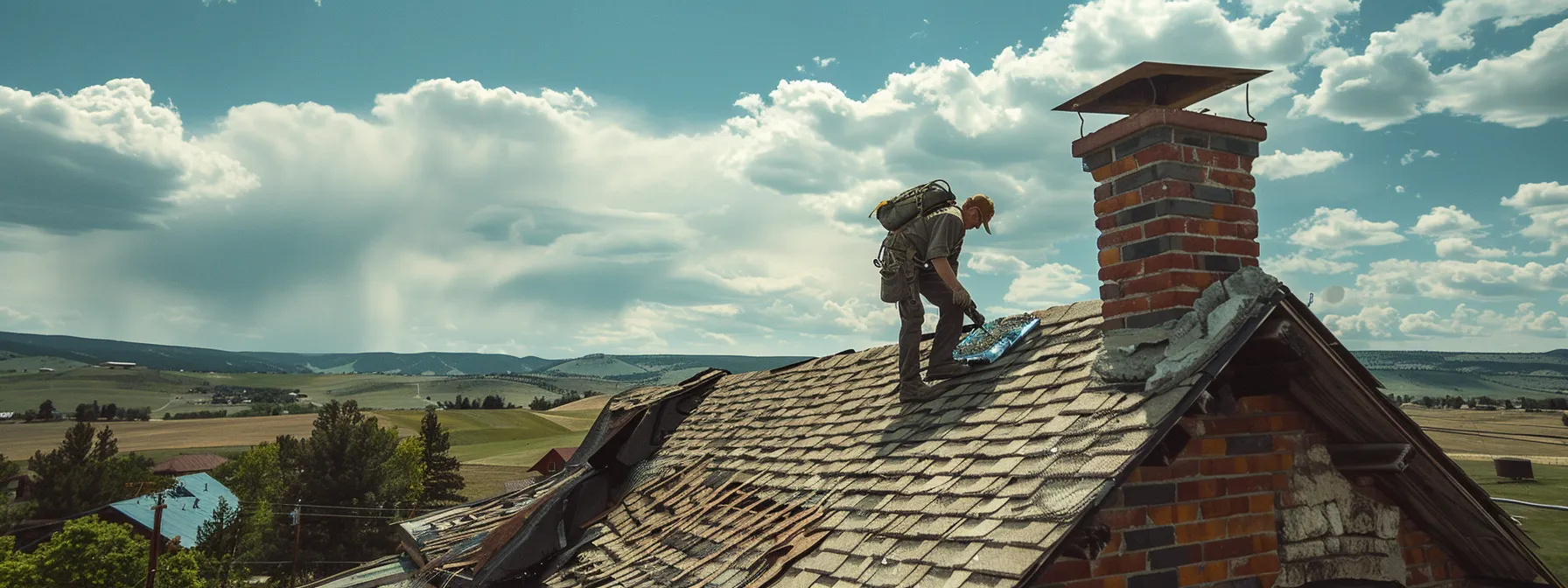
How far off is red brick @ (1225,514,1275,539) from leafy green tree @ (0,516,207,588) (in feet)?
137

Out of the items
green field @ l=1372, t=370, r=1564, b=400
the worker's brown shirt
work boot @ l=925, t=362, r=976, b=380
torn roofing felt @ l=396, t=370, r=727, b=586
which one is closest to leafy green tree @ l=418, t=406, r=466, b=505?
torn roofing felt @ l=396, t=370, r=727, b=586

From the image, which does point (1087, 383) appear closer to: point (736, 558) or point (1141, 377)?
point (1141, 377)

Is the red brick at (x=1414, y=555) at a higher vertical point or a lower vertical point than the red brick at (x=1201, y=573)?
lower

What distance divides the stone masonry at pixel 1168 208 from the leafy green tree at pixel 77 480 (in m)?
71.7

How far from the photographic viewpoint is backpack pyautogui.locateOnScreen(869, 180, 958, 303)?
238 inches

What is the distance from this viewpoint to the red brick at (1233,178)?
4504mm

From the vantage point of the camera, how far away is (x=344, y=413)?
53.5 metres

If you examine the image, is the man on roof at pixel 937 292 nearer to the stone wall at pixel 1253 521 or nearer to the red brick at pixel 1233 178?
the red brick at pixel 1233 178

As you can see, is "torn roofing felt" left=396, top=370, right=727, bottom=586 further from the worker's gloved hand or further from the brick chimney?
the brick chimney

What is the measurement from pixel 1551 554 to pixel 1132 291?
37.5m

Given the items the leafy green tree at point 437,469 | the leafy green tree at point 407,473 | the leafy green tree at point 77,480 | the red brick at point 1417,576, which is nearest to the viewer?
the red brick at point 1417,576

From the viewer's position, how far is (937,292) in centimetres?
610

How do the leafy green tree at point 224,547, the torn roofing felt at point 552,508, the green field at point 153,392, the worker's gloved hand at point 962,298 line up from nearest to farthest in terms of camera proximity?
the worker's gloved hand at point 962,298, the torn roofing felt at point 552,508, the leafy green tree at point 224,547, the green field at point 153,392

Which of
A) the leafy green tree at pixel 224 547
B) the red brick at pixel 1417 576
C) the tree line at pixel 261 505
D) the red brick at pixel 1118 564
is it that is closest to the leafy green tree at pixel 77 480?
the tree line at pixel 261 505
